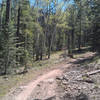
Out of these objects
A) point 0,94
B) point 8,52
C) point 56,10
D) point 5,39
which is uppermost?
point 56,10

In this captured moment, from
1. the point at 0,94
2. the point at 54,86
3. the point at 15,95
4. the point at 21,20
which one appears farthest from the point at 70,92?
the point at 21,20

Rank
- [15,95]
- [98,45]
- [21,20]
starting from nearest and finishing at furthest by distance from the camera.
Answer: [15,95] < [98,45] < [21,20]

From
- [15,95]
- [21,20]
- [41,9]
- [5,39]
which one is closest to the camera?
[15,95]

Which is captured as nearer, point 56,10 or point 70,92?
point 70,92

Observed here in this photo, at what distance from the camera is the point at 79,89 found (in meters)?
7.57

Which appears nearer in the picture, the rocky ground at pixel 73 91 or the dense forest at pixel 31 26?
the rocky ground at pixel 73 91

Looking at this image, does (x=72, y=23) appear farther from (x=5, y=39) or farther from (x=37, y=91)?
(x=37, y=91)

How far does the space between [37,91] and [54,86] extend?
1132 mm

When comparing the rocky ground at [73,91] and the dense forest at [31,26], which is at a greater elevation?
the dense forest at [31,26]

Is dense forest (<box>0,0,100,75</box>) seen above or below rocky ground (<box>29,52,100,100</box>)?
above

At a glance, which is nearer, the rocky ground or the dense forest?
the rocky ground

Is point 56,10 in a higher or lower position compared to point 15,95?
higher

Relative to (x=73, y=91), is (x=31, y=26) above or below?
above

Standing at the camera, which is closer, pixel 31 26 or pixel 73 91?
pixel 73 91
